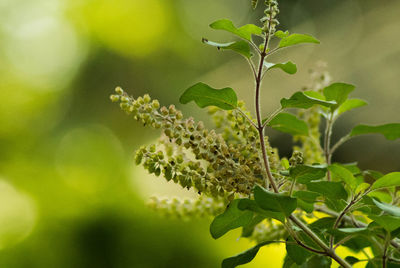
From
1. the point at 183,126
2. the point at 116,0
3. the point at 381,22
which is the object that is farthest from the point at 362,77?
the point at 183,126

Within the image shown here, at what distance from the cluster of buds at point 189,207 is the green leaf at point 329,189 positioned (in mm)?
162

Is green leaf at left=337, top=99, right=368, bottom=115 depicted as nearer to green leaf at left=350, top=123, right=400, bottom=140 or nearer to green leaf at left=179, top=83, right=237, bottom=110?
green leaf at left=350, top=123, right=400, bottom=140

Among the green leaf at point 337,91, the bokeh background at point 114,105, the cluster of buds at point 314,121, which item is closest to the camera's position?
the green leaf at point 337,91

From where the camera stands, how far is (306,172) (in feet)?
1.24

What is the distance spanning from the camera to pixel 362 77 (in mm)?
2738

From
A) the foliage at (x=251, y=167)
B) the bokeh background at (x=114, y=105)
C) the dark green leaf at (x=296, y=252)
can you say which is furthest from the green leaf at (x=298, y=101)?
the bokeh background at (x=114, y=105)

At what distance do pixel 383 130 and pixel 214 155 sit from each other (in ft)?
0.74

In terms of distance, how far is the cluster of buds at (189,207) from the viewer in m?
0.56

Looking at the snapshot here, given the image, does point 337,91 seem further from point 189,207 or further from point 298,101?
point 189,207

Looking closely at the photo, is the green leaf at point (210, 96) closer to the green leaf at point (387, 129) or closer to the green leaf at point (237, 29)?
the green leaf at point (237, 29)

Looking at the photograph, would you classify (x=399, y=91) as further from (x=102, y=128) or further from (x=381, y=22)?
(x=102, y=128)

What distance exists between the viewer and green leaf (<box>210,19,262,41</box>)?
389 millimetres

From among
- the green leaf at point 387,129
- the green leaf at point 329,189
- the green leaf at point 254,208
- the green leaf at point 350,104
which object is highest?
the green leaf at point 350,104

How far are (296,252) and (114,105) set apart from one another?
2914 millimetres
